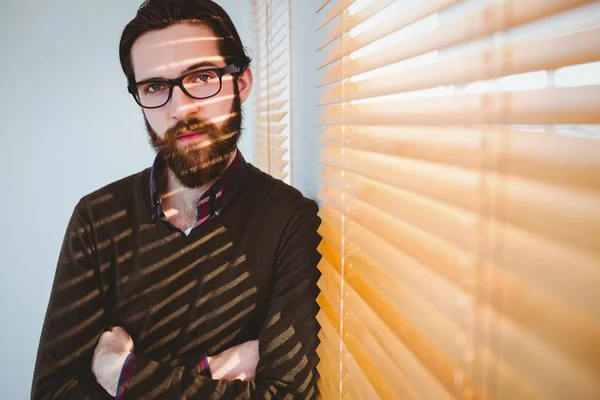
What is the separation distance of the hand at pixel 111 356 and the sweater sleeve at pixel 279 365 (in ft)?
0.19

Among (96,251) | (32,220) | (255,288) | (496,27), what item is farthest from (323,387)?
(32,220)

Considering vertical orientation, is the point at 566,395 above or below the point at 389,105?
below

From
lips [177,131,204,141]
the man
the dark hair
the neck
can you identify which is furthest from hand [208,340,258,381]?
the dark hair

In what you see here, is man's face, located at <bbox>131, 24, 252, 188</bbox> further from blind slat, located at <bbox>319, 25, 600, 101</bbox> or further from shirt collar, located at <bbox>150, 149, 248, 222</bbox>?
blind slat, located at <bbox>319, 25, 600, 101</bbox>

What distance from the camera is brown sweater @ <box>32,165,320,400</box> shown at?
44.3 inches

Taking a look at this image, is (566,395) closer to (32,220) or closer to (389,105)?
(389,105)

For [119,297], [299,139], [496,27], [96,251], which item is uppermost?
[496,27]

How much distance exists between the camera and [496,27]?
0.44 metres

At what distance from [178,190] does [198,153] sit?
0.16 meters

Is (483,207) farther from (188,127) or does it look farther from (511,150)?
(188,127)

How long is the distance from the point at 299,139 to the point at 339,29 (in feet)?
1.94

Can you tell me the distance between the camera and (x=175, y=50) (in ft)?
4.30

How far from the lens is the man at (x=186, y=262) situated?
43.9 inches

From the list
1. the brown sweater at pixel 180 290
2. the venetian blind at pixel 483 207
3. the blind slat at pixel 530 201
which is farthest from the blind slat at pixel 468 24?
the brown sweater at pixel 180 290
